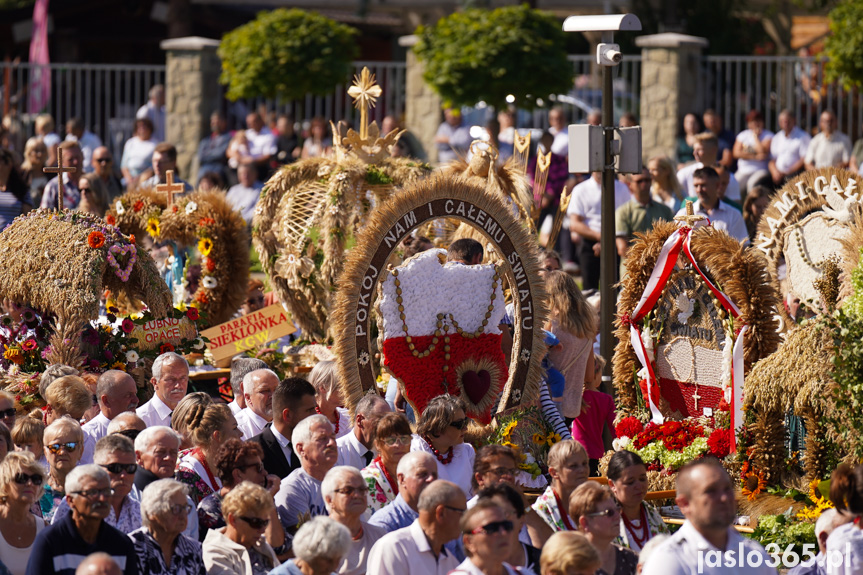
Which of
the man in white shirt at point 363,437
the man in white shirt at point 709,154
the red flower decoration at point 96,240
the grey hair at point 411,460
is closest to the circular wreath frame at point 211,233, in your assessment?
the red flower decoration at point 96,240

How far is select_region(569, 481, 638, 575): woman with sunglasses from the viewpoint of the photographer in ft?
17.7

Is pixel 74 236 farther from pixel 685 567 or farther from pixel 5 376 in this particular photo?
pixel 685 567

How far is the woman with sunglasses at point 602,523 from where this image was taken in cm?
539

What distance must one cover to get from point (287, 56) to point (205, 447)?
11.5 meters

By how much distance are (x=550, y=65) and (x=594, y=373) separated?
7.97m

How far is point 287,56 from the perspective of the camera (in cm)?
1720

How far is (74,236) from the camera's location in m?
8.80

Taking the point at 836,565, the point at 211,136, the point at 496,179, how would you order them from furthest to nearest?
the point at 211,136
the point at 496,179
the point at 836,565

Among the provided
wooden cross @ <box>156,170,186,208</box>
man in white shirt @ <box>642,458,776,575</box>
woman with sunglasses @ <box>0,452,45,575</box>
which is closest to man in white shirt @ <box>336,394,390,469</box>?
woman with sunglasses @ <box>0,452,45,575</box>

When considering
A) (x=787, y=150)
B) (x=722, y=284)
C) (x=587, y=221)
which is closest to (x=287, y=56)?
(x=587, y=221)

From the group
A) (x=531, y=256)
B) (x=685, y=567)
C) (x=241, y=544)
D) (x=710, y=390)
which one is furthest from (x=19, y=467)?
(x=710, y=390)

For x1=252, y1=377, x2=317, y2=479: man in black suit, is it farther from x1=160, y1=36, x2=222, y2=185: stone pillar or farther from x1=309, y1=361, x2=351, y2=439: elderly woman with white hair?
x1=160, y1=36, x2=222, y2=185: stone pillar

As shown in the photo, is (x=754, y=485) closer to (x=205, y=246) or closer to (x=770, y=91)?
(x=205, y=246)

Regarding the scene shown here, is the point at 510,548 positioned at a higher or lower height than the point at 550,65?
lower
